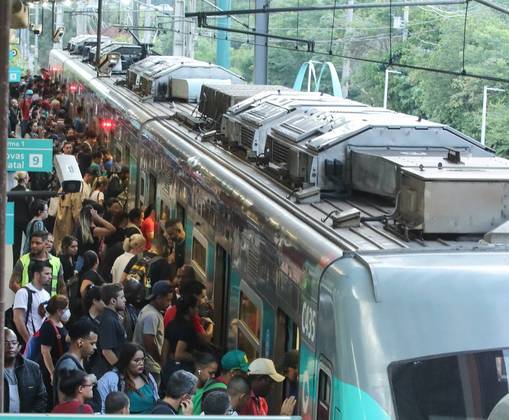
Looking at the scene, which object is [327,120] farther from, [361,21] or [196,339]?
[361,21]

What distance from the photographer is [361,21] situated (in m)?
27.1

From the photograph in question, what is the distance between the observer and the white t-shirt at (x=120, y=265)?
11120 millimetres

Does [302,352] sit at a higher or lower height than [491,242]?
lower

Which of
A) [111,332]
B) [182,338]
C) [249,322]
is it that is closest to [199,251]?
[182,338]

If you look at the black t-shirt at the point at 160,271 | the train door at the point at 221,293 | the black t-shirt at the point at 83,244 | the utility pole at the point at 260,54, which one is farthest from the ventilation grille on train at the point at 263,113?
the utility pole at the point at 260,54

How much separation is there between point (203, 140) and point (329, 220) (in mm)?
4488

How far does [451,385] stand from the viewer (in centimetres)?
568

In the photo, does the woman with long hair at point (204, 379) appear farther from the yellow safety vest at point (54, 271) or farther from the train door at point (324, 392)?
the yellow safety vest at point (54, 271)

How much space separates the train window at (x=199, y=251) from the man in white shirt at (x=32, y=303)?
3.97ft

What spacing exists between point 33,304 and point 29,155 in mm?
1550

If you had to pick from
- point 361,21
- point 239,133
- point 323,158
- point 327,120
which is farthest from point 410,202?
point 361,21

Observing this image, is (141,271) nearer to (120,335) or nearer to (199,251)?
(199,251)

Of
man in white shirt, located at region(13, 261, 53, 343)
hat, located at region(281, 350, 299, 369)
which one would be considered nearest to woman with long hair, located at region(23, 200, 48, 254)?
man in white shirt, located at region(13, 261, 53, 343)

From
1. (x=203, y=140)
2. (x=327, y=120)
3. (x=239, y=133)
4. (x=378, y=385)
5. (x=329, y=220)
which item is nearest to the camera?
(x=378, y=385)
